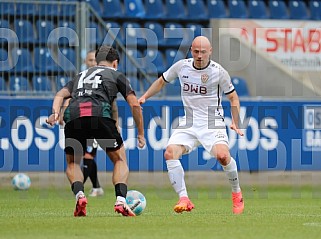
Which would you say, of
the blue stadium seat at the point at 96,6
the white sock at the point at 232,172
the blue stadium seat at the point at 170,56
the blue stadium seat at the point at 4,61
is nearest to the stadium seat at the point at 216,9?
the blue stadium seat at the point at 170,56

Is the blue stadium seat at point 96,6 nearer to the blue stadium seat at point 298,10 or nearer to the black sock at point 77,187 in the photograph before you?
the blue stadium seat at point 298,10

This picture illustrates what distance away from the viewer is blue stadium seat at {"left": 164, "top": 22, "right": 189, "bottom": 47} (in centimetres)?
2106

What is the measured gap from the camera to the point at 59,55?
18.7m

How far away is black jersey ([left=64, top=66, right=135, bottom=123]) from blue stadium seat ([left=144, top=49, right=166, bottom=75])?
9.38 metres

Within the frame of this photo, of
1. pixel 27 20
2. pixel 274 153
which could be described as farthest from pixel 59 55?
pixel 274 153

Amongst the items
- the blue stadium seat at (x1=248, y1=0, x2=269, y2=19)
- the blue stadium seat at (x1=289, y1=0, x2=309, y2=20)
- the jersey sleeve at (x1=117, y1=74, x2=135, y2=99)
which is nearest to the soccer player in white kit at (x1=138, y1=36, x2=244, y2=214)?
the jersey sleeve at (x1=117, y1=74, x2=135, y2=99)

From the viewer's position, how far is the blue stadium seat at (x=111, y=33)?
19656mm

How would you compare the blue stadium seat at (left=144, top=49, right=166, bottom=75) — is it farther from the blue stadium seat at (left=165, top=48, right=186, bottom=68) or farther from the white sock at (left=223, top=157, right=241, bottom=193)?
the white sock at (left=223, top=157, right=241, bottom=193)

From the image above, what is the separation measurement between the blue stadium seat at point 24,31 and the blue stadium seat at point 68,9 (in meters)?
0.76

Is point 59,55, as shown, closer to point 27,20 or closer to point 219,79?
point 27,20

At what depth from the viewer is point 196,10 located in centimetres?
2280

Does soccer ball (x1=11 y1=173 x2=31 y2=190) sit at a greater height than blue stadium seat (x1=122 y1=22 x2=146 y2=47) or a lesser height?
lesser

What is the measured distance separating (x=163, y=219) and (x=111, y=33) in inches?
387

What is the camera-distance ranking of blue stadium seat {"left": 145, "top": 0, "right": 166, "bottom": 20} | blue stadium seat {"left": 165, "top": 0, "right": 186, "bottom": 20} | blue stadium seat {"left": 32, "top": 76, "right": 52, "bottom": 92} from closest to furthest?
1. blue stadium seat {"left": 32, "top": 76, "right": 52, "bottom": 92}
2. blue stadium seat {"left": 145, "top": 0, "right": 166, "bottom": 20}
3. blue stadium seat {"left": 165, "top": 0, "right": 186, "bottom": 20}
